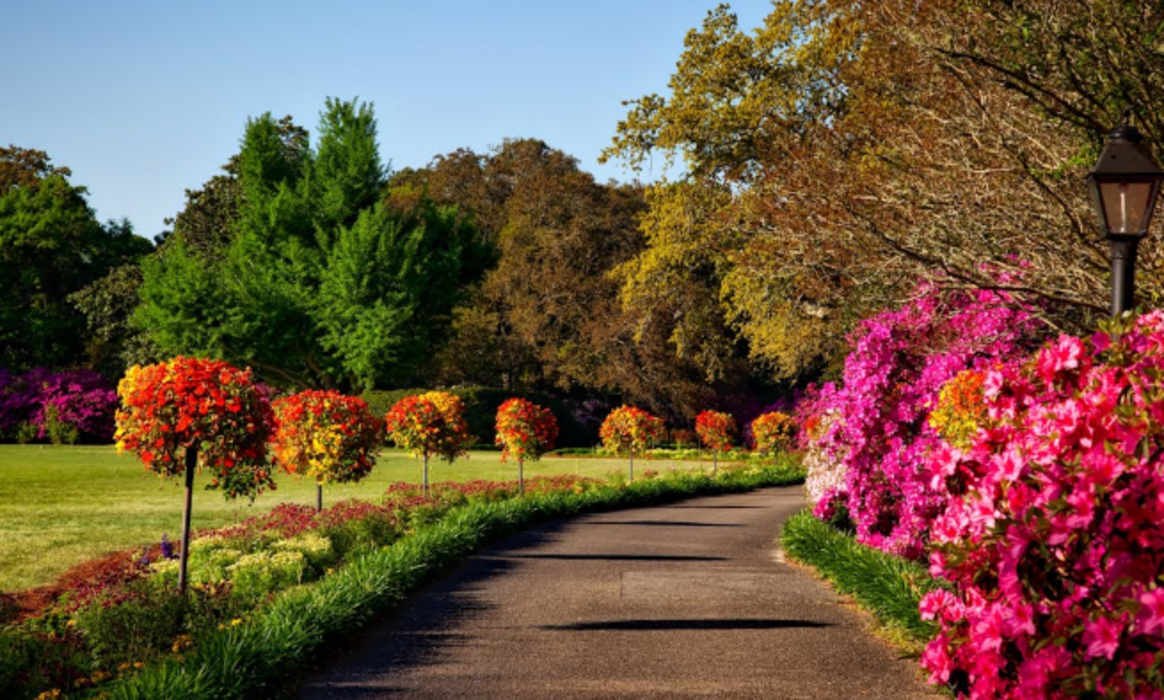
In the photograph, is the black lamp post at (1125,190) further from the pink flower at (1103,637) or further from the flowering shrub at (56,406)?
the flowering shrub at (56,406)

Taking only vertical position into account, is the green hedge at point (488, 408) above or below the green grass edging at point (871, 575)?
above

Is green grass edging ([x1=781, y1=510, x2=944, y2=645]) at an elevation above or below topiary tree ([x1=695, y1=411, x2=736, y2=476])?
below

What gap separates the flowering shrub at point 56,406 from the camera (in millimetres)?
39500

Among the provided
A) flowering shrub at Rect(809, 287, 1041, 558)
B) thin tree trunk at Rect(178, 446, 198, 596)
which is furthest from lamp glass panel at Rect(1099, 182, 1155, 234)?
thin tree trunk at Rect(178, 446, 198, 596)

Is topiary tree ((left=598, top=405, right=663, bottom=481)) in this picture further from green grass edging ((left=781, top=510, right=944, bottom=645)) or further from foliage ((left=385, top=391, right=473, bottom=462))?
green grass edging ((left=781, top=510, right=944, bottom=645))

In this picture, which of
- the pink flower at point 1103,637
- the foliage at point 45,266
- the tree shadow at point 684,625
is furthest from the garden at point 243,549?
the foliage at point 45,266

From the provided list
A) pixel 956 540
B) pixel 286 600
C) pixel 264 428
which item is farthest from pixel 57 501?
pixel 956 540

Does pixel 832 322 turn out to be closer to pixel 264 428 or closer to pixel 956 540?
pixel 264 428

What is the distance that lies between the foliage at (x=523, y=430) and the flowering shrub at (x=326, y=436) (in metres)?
5.29

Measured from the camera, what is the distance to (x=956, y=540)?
12.4ft

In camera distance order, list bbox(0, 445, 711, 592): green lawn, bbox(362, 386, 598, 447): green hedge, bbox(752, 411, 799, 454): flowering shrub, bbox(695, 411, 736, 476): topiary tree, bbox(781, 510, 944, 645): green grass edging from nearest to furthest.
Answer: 1. bbox(781, 510, 944, 645): green grass edging
2. bbox(0, 445, 711, 592): green lawn
3. bbox(695, 411, 736, 476): topiary tree
4. bbox(752, 411, 799, 454): flowering shrub
5. bbox(362, 386, 598, 447): green hedge

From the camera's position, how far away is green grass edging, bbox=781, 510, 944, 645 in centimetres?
862

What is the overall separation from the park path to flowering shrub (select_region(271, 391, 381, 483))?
3.87 m

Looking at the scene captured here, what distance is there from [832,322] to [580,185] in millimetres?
26207
